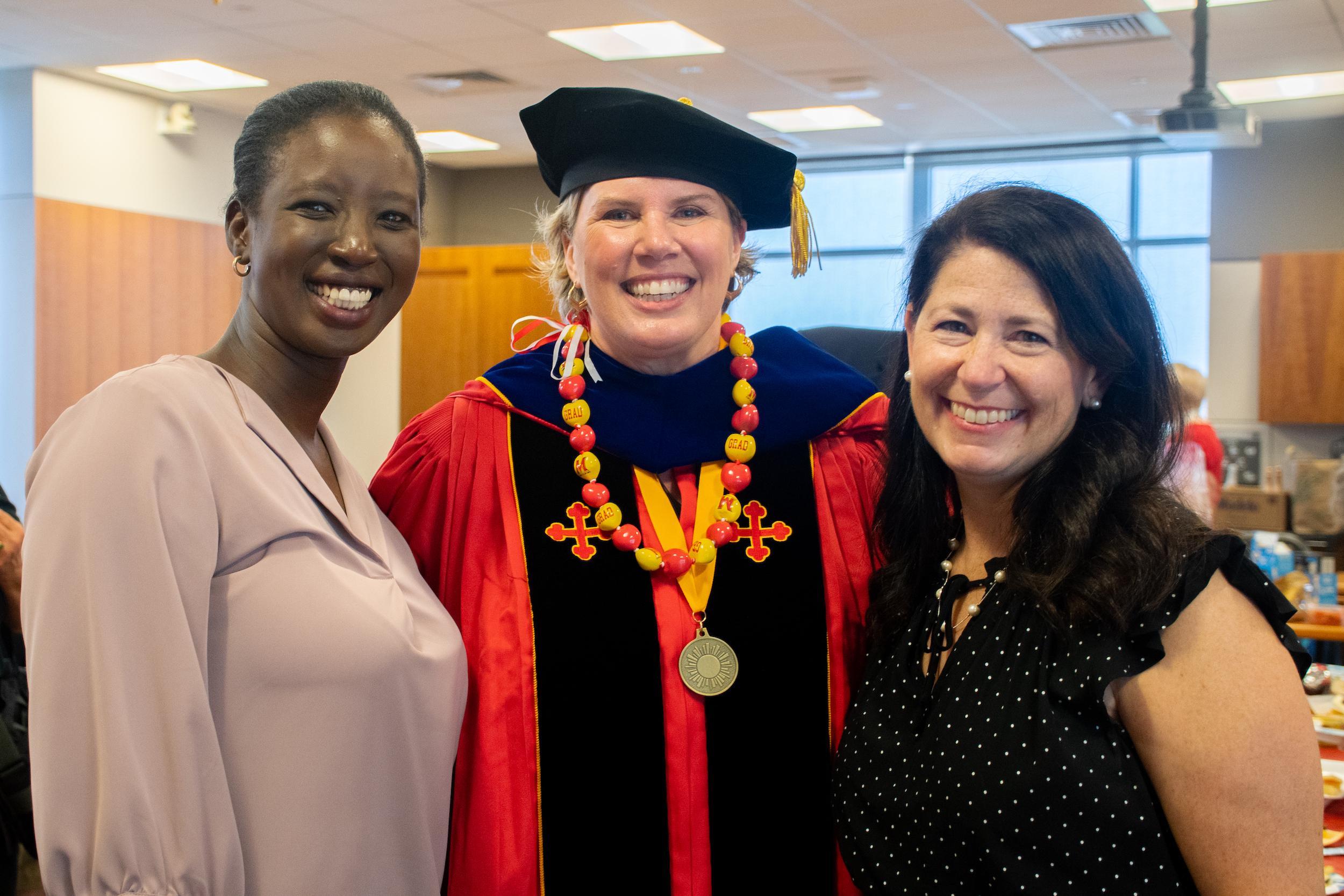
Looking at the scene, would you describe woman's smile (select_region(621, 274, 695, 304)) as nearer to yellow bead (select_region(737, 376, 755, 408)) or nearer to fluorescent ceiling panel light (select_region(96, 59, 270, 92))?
yellow bead (select_region(737, 376, 755, 408))

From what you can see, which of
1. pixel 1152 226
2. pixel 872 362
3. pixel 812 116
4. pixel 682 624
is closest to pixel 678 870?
pixel 682 624

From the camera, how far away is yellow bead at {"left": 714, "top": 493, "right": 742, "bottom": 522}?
1808 millimetres

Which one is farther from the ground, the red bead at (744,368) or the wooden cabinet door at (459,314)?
the wooden cabinet door at (459,314)

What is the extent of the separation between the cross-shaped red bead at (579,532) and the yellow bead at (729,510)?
18 cm

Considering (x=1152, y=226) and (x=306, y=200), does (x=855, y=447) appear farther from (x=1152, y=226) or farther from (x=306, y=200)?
(x=1152, y=226)

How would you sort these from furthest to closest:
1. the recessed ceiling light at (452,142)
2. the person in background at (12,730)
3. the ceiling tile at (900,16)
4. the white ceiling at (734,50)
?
the recessed ceiling light at (452,142) < the white ceiling at (734,50) < the ceiling tile at (900,16) < the person in background at (12,730)

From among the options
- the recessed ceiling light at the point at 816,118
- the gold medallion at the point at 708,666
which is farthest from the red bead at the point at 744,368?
the recessed ceiling light at the point at 816,118

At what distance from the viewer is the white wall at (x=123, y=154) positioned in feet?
23.5

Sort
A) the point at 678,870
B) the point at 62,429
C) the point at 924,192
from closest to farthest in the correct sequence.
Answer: the point at 62,429
the point at 678,870
the point at 924,192

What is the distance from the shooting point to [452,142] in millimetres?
9672

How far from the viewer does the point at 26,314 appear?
7066 millimetres

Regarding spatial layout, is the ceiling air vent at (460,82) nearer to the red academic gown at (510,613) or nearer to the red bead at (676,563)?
the red academic gown at (510,613)

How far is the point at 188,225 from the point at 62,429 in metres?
7.50

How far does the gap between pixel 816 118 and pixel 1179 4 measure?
3.36 metres
